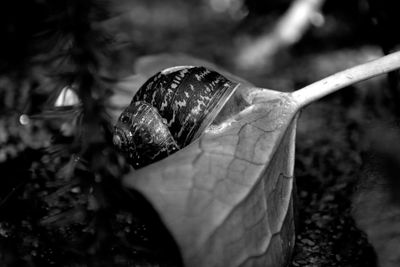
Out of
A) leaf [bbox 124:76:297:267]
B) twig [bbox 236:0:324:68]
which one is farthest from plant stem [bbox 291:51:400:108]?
twig [bbox 236:0:324:68]

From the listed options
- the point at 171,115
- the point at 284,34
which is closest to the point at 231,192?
the point at 171,115

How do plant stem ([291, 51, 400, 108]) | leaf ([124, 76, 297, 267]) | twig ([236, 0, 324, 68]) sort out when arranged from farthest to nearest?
twig ([236, 0, 324, 68]) < plant stem ([291, 51, 400, 108]) < leaf ([124, 76, 297, 267])

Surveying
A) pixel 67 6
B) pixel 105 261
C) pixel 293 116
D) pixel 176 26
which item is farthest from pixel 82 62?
pixel 176 26

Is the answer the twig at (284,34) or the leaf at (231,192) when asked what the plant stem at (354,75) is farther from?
the twig at (284,34)

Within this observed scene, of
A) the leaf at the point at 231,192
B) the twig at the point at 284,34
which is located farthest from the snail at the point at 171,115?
the twig at the point at 284,34

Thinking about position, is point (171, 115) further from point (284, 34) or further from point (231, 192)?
point (284, 34)

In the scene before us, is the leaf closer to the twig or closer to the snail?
the snail
